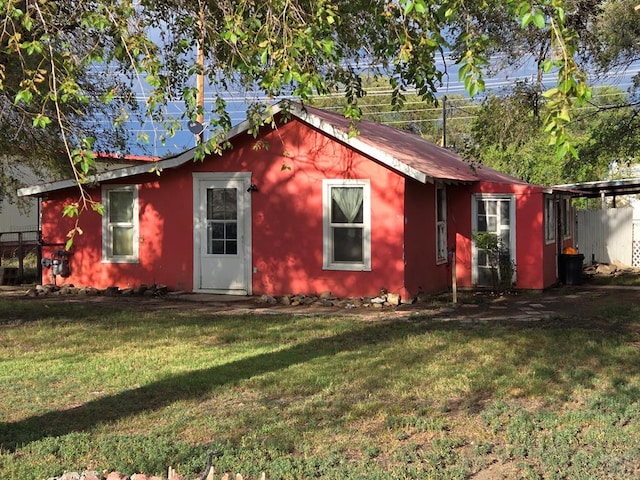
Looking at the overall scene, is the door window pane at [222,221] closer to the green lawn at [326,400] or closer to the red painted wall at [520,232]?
the green lawn at [326,400]

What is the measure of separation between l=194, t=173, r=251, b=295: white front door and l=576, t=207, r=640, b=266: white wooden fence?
12.6 metres

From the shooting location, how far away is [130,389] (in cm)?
736

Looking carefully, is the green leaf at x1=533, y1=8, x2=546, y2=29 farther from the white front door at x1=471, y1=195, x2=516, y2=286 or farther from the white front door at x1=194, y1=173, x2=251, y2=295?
the white front door at x1=471, y1=195, x2=516, y2=286

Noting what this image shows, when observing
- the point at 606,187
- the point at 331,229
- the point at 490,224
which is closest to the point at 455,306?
the point at 331,229

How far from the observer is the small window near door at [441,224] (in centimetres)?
1606

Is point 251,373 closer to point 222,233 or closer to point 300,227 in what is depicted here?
point 300,227

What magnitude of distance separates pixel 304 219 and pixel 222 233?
1.92m

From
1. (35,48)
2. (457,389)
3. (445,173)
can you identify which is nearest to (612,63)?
(445,173)

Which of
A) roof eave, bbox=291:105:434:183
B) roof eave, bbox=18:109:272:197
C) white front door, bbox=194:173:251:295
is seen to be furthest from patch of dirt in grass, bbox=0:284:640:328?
roof eave, bbox=291:105:434:183

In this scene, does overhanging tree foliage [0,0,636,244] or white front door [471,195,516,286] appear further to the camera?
white front door [471,195,516,286]

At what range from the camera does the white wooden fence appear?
23062mm

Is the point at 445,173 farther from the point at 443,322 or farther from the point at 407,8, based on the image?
the point at 407,8

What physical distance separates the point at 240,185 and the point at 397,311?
4463 millimetres

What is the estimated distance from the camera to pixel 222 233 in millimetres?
15445
